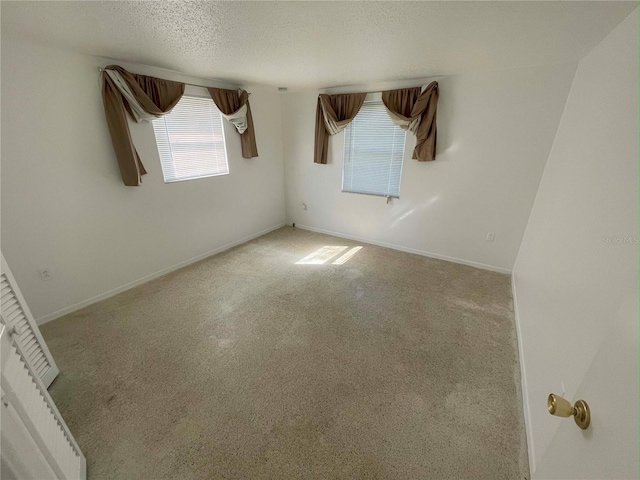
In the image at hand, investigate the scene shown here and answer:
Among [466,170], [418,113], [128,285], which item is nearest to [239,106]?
[418,113]

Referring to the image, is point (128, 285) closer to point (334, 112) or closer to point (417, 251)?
point (334, 112)

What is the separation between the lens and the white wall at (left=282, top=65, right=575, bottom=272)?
251 centimetres

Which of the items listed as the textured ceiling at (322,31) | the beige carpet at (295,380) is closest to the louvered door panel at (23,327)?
the beige carpet at (295,380)

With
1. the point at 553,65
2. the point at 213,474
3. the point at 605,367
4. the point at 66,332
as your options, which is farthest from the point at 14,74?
the point at 553,65

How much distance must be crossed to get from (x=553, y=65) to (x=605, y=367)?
2898 mm

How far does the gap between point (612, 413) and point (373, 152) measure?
3343mm

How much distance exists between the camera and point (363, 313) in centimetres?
236

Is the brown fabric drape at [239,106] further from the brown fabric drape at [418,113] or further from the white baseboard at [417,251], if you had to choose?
the brown fabric drape at [418,113]

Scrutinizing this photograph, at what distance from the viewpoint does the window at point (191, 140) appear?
2.77 metres

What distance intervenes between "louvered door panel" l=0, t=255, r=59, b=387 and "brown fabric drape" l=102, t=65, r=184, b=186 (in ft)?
4.19

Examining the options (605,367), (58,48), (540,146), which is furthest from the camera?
(540,146)

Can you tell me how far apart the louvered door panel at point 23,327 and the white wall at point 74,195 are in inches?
34.0

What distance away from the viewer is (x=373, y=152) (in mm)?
3486

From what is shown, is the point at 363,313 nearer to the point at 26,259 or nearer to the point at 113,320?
the point at 113,320
